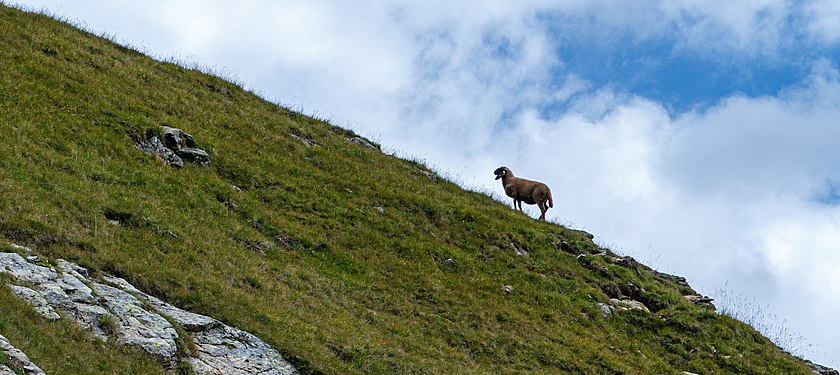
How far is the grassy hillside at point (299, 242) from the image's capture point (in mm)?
17219

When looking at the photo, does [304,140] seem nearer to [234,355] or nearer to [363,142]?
[363,142]

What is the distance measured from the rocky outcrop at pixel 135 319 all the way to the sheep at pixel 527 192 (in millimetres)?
20673

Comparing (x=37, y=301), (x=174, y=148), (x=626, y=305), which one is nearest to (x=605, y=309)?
(x=626, y=305)

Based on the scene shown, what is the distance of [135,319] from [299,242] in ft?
32.2

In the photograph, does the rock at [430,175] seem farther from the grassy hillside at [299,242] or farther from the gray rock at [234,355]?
the gray rock at [234,355]

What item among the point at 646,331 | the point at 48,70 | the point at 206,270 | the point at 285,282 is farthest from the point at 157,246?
the point at 646,331

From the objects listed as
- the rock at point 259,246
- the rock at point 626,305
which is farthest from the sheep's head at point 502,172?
the rock at point 259,246

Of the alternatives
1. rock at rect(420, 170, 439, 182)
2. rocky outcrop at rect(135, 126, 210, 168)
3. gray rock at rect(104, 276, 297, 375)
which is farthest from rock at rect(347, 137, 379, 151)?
gray rock at rect(104, 276, 297, 375)

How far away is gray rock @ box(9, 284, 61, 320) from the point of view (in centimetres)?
1294

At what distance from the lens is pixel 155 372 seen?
12930mm

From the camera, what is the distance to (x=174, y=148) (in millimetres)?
26406

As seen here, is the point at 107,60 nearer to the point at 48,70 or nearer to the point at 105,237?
the point at 48,70

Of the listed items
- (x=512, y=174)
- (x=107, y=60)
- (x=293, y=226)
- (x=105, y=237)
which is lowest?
(x=105, y=237)

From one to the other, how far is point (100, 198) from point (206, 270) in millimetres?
3619
